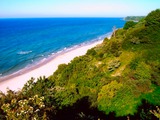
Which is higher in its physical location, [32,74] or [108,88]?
[108,88]

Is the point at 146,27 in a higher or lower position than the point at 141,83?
higher

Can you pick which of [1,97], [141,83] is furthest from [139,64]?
[1,97]

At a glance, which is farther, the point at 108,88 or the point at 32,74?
the point at 32,74

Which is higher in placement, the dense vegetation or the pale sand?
the dense vegetation

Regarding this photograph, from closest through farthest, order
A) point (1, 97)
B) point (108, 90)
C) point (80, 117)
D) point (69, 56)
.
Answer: point (1, 97) → point (80, 117) → point (108, 90) → point (69, 56)

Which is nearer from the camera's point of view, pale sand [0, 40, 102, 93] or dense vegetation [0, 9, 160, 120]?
dense vegetation [0, 9, 160, 120]

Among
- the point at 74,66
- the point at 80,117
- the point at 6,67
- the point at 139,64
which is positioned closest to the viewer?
the point at 80,117

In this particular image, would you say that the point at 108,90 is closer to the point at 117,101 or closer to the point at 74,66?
the point at 117,101

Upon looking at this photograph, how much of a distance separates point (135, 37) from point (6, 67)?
30.0 metres

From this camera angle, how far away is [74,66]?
26984 millimetres

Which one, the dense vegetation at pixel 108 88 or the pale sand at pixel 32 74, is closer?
A: the dense vegetation at pixel 108 88

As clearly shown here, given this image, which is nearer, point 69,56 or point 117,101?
point 117,101

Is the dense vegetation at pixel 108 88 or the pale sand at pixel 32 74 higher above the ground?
the dense vegetation at pixel 108 88

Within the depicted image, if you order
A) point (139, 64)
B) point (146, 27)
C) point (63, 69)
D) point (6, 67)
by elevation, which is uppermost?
point (146, 27)
